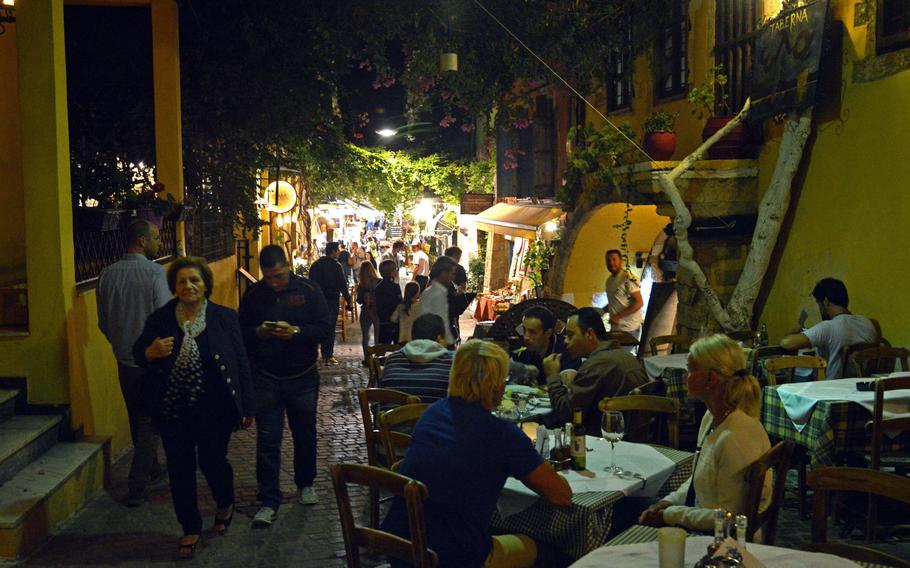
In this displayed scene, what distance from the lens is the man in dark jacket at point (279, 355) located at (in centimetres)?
664

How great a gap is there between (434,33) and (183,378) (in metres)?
7.95

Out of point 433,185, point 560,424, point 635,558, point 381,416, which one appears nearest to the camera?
point 635,558

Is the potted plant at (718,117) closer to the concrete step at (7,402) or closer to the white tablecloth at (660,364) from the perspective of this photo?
the white tablecloth at (660,364)

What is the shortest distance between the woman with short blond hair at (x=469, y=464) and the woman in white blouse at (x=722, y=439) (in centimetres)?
57

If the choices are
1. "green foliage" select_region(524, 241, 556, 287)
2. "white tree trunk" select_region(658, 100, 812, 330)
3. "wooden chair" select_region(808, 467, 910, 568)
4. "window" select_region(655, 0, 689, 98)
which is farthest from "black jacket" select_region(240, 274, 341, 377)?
"green foliage" select_region(524, 241, 556, 287)

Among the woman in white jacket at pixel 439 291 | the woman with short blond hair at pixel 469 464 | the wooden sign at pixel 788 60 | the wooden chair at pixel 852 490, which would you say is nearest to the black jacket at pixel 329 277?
the woman in white jacket at pixel 439 291

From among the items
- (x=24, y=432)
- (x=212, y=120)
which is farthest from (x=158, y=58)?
(x=24, y=432)

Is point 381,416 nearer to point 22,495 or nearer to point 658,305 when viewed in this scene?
point 22,495

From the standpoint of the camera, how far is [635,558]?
3279mm

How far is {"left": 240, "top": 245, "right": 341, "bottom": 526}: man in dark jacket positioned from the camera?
6637 mm

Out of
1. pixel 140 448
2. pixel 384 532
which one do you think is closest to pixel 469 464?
pixel 384 532

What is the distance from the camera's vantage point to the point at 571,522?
4.25m

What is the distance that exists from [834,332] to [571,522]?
4.61m

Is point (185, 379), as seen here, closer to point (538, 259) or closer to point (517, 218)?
point (538, 259)
